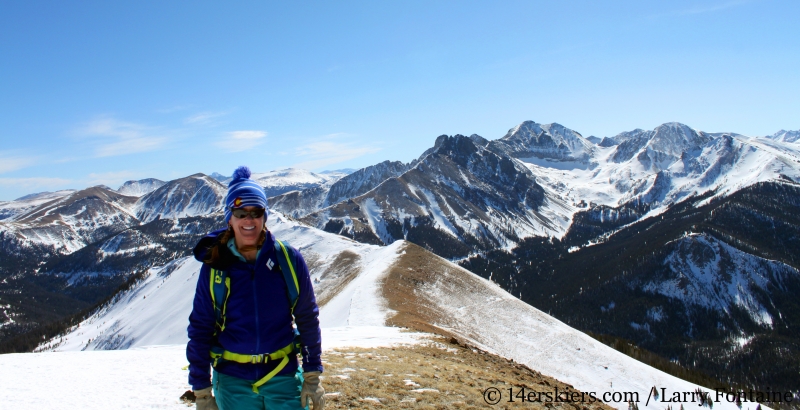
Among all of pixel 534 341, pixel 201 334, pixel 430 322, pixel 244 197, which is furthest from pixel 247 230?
pixel 534 341

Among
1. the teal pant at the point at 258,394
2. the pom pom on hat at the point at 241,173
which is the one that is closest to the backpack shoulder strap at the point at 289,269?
the teal pant at the point at 258,394

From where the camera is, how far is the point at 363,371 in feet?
60.9

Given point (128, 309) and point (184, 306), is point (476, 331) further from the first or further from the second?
point (128, 309)

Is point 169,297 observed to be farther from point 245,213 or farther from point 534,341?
point 245,213

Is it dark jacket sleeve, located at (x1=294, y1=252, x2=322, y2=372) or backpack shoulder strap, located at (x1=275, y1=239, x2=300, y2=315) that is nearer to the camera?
backpack shoulder strap, located at (x1=275, y1=239, x2=300, y2=315)

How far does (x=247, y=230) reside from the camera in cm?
658

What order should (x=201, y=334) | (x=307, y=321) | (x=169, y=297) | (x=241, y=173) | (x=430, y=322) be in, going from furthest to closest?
(x=169, y=297) < (x=430, y=322) < (x=241, y=173) < (x=307, y=321) < (x=201, y=334)

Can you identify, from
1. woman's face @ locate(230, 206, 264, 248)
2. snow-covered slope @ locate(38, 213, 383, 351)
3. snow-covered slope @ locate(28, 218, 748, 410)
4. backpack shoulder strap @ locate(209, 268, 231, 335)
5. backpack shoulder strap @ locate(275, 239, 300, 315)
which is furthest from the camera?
snow-covered slope @ locate(38, 213, 383, 351)

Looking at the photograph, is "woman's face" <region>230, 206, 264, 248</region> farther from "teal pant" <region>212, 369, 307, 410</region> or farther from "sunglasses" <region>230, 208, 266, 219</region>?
"teal pant" <region>212, 369, 307, 410</region>

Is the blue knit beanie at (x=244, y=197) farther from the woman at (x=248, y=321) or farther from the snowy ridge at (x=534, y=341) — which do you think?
the snowy ridge at (x=534, y=341)

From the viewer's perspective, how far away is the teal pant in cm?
650

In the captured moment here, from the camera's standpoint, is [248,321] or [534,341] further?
[534,341]

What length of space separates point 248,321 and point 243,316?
4.5 inches

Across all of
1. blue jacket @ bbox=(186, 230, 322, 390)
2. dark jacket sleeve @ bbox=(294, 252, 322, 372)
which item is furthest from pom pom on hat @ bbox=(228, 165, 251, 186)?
dark jacket sleeve @ bbox=(294, 252, 322, 372)
